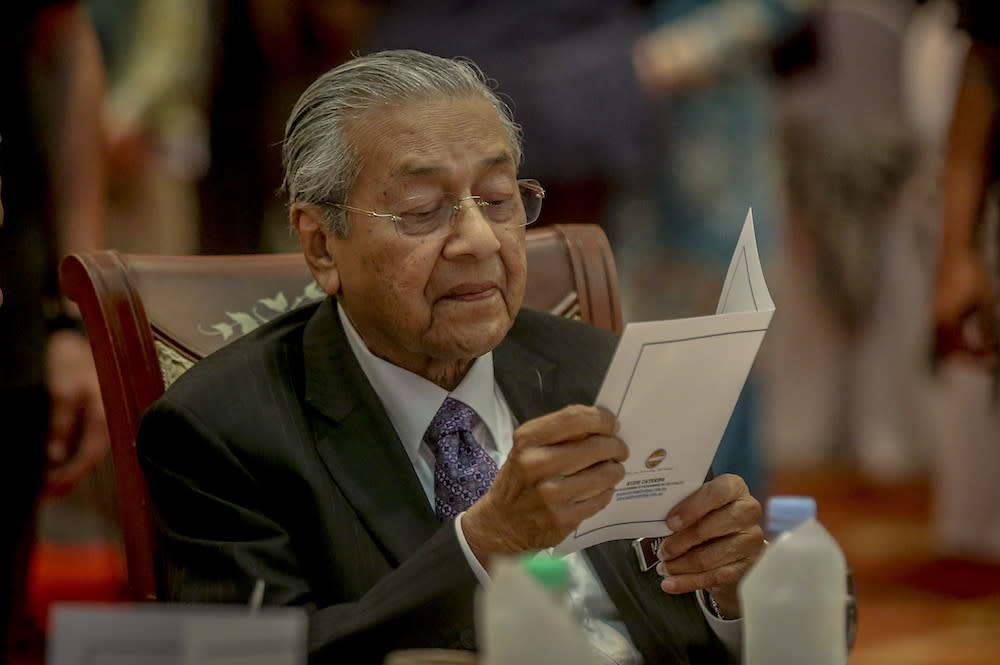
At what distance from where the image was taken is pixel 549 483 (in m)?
1.49

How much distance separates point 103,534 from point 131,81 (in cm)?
154

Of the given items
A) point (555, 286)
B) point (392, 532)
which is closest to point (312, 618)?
point (392, 532)

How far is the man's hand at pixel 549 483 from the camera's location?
145cm

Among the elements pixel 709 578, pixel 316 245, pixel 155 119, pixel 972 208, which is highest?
pixel 155 119

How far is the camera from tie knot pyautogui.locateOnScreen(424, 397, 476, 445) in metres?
1.90

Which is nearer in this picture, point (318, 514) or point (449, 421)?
point (318, 514)

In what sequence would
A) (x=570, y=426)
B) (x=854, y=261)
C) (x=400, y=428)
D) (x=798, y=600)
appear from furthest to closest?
(x=854, y=261) < (x=400, y=428) < (x=570, y=426) < (x=798, y=600)

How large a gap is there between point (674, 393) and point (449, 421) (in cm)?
53

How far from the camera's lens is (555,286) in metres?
2.33

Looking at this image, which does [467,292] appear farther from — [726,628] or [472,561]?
[726,628]

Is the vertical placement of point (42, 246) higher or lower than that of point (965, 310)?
higher

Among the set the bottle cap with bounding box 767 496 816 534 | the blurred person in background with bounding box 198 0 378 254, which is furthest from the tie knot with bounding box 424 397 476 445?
the blurred person in background with bounding box 198 0 378 254

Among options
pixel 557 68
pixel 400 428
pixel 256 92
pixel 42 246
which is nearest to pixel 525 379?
pixel 400 428

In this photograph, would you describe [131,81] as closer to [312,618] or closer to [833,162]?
[312,618]
